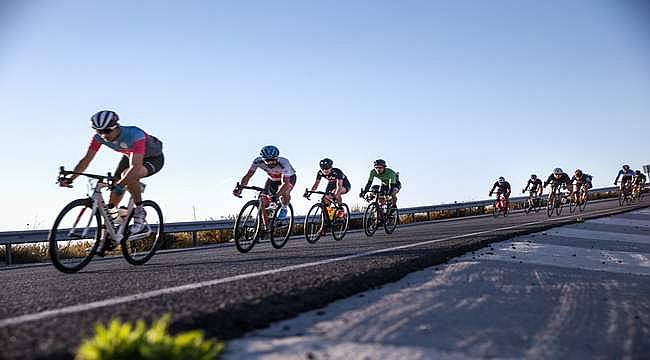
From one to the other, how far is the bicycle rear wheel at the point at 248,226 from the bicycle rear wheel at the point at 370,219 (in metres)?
4.65

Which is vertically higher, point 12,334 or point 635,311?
point 12,334

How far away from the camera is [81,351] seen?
2.28 meters

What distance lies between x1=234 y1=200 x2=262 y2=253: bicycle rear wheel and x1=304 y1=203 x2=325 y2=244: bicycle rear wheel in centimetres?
194

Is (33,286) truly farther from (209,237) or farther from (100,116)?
(209,237)

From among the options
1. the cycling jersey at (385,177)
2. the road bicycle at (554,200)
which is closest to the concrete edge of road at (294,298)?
the cycling jersey at (385,177)

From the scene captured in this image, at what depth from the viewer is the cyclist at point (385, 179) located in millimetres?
14805

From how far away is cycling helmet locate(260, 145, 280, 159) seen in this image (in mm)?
9609

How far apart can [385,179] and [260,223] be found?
634 cm

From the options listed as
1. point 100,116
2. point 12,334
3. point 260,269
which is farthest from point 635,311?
point 100,116

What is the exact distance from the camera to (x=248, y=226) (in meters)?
9.33

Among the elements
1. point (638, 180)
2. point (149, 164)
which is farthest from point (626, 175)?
point (149, 164)

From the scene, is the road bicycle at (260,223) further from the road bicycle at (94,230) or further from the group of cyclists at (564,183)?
the group of cyclists at (564,183)

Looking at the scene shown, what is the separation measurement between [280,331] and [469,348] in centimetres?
101

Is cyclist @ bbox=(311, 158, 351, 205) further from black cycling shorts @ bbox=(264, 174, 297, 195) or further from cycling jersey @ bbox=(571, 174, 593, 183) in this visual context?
cycling jersey @ bbox=(571, 174, 593, 183)
